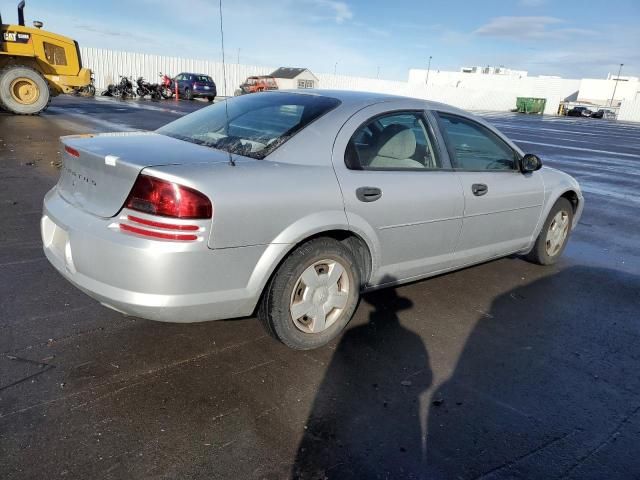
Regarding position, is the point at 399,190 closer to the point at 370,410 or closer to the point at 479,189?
the point at 479,189

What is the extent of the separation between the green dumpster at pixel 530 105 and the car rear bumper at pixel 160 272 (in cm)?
6052

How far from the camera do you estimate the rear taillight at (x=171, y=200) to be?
8.07 ft

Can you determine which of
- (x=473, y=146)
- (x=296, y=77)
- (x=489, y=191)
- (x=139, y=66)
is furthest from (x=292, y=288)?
(x=296, y=77)

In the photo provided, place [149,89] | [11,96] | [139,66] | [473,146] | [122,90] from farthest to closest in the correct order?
[139,66] → [149,89] → [122,90] → [11,96] → [473,146]

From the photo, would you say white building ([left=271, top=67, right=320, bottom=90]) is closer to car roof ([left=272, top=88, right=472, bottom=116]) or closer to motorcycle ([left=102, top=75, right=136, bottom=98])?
motorcycle ([left=102, top=75, right=136, bottom=98])

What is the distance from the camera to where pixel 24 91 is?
48.3ft

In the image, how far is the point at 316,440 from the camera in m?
2.36

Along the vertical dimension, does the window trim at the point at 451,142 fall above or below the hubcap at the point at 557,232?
above

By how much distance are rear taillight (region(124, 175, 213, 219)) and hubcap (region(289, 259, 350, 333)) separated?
0.77m

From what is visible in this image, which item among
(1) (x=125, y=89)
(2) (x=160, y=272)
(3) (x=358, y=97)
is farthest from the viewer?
(1) (x=125, y=89)

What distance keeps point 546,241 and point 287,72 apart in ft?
148

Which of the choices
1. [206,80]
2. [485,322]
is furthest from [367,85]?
[485,322]

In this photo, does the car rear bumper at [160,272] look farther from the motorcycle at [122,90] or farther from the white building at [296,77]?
the white building at [296,77]

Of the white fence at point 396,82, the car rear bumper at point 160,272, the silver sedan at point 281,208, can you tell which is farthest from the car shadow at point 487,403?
the white fence at point 396,82
